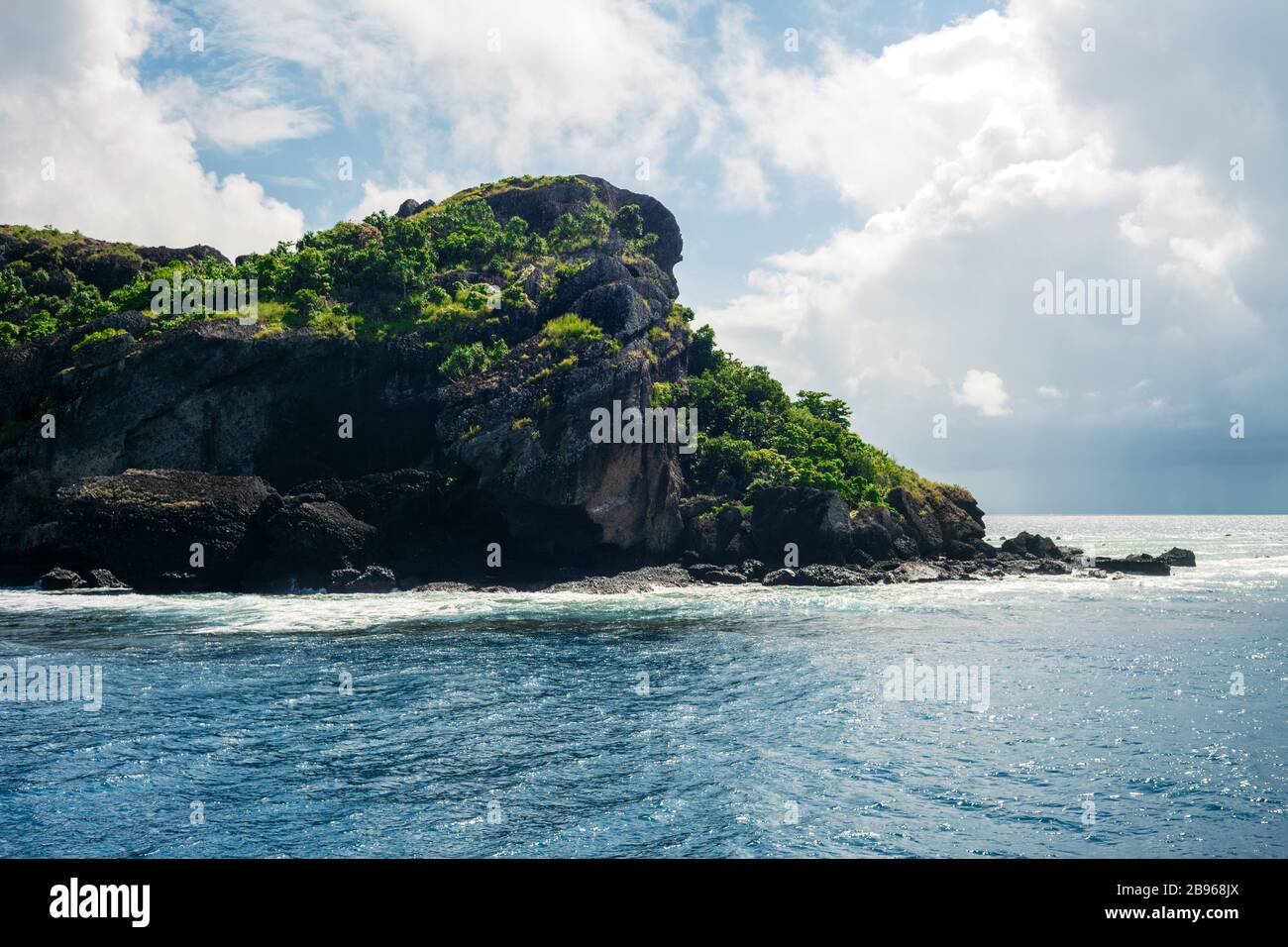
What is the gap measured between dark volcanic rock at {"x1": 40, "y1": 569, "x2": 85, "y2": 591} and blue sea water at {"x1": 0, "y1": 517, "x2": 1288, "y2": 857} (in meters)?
14.0

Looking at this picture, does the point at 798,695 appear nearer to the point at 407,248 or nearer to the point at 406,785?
the point at 406,785

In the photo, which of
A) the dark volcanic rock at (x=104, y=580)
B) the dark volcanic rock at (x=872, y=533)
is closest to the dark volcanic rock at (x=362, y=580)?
the dark volcanic rock at (x=104, y=580)

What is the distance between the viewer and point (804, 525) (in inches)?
2375

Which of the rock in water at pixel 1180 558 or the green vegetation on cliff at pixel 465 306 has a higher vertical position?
the green vegetation on cliff at pixel 465 306

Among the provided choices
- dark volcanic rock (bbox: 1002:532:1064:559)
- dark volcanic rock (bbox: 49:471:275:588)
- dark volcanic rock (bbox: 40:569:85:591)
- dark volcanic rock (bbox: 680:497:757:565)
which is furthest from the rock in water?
dark volcanic rock (bbox: 40:569:85:591)

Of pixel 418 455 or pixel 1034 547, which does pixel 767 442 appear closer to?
pixel 1034 547

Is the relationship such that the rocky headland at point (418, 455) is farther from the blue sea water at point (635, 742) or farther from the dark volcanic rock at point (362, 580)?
the blue sea water at point (635, 742)

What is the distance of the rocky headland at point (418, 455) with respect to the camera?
50719 mm

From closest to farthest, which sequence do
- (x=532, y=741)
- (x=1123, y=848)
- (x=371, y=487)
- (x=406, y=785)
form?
1. (x=1123, y=848)
2. (x=406, y=785)
3. (x=532, y=741)
4. (x=371, y=487)

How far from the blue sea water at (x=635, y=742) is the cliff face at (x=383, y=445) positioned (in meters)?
14.4

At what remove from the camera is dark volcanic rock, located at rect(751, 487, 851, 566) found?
2365 inches
